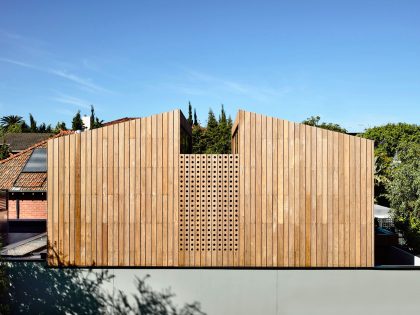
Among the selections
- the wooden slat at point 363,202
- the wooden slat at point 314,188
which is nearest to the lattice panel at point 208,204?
the wooden slat at point 314,188

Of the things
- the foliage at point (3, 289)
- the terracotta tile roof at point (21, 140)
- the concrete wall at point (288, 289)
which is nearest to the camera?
the foliage at point (3, 289)

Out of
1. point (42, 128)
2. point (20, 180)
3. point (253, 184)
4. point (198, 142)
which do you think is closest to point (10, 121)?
point (42, 128)

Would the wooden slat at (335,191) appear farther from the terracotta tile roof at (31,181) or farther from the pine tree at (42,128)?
the pine tree at (42,128)

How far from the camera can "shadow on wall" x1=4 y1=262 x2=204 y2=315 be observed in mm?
9289

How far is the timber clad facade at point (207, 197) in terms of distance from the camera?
9.32 metres

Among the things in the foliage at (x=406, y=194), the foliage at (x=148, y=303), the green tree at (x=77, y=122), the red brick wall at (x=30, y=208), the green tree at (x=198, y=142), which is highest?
the green tree at (x=77, y=122)

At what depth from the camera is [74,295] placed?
939 cm

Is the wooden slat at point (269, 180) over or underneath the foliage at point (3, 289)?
over

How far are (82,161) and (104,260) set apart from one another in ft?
9.58

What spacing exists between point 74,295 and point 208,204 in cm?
464

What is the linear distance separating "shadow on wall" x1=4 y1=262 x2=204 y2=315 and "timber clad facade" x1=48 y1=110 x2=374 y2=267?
0.45 meters

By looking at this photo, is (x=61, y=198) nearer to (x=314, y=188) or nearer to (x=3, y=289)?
(x=3, y=289)

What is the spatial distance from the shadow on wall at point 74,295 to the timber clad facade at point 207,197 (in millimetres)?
450

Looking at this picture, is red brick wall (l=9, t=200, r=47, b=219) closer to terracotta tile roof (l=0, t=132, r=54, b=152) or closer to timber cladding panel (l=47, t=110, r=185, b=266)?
timber cladding panel (l=47, t=110, r=185, b=266)
